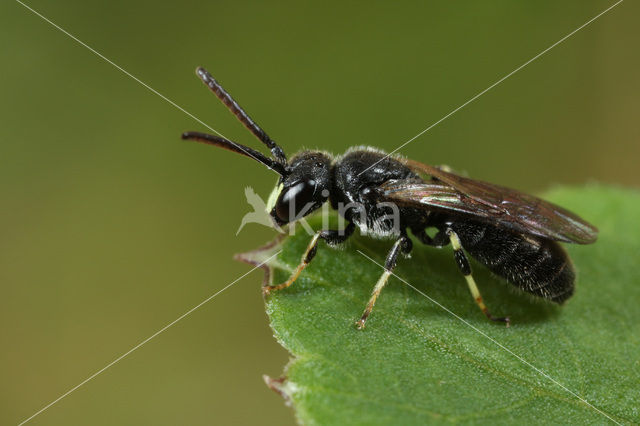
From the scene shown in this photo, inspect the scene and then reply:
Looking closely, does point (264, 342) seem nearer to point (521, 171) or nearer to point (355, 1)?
point (521, 171)

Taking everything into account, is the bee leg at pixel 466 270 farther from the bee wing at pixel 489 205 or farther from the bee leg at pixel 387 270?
the bee leg at pixel 387 270

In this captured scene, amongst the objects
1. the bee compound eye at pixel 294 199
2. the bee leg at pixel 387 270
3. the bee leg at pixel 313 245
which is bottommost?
the bee leg at pixel 387 270

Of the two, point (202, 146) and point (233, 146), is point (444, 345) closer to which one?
point (233, 146)

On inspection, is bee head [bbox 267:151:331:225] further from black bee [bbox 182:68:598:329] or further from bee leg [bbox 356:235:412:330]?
bee leg [bbox 356:235:412:330]

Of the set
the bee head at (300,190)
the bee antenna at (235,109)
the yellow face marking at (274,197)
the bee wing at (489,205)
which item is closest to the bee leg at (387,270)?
the bee wing at (489,205)

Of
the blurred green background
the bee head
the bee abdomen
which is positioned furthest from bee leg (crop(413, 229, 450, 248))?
the blurred green background

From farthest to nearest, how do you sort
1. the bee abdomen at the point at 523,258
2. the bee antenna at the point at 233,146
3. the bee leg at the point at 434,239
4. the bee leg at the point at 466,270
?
the bee leg at the point at 434,239, the bee abdomen at the point at 523,258, the bee leg at the point at 466,270, the bee antenna at the point at 233,146
